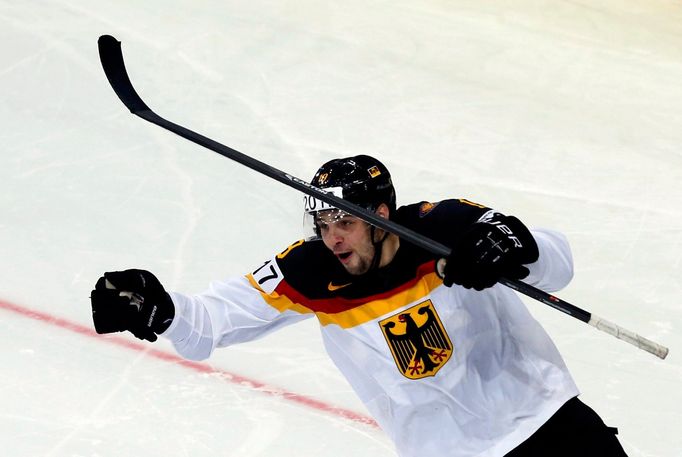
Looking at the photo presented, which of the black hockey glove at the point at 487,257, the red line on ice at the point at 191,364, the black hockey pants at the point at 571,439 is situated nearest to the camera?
the black hockey glove at the point at 487,257

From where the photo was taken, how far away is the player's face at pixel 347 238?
118 inches

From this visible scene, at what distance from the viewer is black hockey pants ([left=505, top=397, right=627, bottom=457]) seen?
3.01 m

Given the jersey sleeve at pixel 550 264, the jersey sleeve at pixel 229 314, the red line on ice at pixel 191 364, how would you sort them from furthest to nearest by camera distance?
1. the red line on ice at pixel 191 364
2. the jersey sleeve at pixel 229 314
3. the jersey sleeve at pixel 550 264

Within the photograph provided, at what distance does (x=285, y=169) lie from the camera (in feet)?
20.2

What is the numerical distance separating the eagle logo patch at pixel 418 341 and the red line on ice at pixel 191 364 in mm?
1331

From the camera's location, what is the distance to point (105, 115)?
21.4 feet

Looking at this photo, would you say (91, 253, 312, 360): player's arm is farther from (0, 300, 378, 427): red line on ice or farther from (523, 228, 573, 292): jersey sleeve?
(0, 300, 378, 427): red line on ice

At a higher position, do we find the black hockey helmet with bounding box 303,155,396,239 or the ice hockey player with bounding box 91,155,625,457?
the black hockey helmet with bounding box 303,155,396,239

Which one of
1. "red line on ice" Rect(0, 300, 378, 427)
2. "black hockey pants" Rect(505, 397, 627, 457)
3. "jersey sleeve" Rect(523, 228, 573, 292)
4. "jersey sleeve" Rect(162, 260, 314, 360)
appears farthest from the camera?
"red line on ice" Rect(0, 300, 378, 427)

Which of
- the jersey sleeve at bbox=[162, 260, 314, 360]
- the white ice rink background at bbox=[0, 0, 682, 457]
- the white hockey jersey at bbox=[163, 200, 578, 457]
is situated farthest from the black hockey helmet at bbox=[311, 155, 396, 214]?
the white ice rink background at bbox=[0, 0, 682, 457]

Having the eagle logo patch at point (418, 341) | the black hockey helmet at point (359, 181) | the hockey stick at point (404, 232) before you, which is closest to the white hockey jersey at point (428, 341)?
the eagle logo patch at point (418, 341)

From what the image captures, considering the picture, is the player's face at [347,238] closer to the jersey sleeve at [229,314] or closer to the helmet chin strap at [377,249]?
the helmet chin strap at [377,249]

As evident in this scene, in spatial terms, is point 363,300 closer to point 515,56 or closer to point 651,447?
point 651,447

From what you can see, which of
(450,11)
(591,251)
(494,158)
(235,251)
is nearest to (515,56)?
(450,11)
